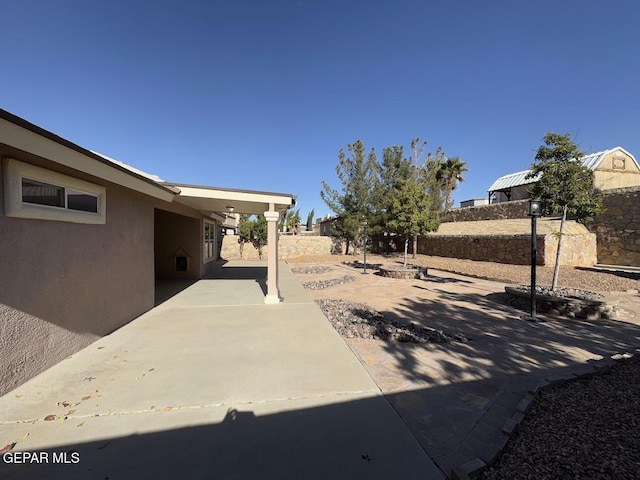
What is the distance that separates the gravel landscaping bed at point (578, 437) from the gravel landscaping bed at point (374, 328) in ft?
5.94

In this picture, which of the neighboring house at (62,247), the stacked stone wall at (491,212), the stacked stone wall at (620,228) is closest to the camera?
the neighboring house at (62,247)

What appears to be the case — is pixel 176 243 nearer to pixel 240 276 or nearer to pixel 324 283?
pixel 240 276

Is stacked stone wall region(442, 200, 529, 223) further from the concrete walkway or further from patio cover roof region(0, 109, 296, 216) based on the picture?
the concrete walkway

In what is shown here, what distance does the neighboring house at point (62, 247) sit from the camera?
292 cm

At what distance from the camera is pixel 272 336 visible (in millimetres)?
4656

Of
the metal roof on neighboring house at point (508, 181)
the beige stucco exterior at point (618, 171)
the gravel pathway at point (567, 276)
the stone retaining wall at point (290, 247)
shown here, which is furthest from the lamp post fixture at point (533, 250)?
the metal roof on neighboring house at point (508, 181)

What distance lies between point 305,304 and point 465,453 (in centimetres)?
503

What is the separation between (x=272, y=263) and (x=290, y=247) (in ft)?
53.9

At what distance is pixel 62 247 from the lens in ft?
12.0

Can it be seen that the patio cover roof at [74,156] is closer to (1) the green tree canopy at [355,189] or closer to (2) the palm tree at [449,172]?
(1) the green tree canopy at [355,189]

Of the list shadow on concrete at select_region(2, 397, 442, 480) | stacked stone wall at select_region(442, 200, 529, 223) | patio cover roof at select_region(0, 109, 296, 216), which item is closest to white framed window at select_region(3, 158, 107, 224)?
patio cover roof at select_region(0, 109, 296, 216)

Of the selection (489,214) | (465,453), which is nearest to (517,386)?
(465,453)

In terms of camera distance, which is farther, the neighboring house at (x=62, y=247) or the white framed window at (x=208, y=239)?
the white framed window at (x=208, y=239)

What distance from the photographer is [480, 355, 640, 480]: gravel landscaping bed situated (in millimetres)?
1865
